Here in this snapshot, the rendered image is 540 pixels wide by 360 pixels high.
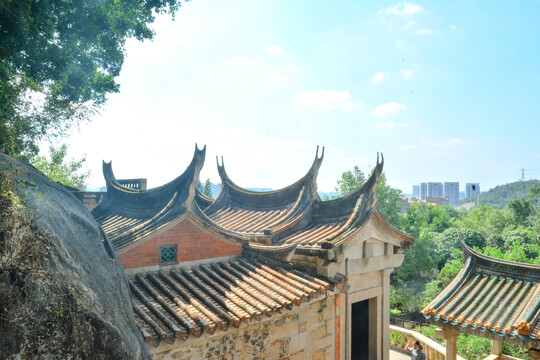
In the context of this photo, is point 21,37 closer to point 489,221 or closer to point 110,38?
point 110,38

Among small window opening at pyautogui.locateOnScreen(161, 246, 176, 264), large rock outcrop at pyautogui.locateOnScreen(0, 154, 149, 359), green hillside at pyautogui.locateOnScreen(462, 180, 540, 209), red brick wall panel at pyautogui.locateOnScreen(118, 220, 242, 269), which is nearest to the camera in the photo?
large rock outcrop at pyautogui.locateOnScreen(0, 154, 149, 359)

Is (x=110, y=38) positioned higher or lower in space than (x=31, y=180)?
higher

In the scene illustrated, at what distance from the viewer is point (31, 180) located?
4.75 m

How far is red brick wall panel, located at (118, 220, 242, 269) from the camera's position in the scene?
7234 millimetres

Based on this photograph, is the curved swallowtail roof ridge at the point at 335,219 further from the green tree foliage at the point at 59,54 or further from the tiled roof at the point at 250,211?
the green tree foliage at the point at 59,54

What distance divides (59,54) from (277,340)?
7.05 meters

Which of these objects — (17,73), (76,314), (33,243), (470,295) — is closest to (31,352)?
(76,314)

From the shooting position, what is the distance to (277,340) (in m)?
7.27

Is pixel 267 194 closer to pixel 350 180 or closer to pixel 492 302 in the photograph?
pixel 492 302

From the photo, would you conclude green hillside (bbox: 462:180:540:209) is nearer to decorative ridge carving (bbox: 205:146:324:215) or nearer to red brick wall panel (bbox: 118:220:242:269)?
decorative ridge carving (bbox: 205:146:324:215)

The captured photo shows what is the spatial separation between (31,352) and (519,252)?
2464cm

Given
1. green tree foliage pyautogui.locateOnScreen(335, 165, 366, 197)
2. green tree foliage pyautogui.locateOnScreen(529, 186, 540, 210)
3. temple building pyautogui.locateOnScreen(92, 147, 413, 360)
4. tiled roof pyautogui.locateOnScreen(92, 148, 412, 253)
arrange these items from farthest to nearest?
green tree foliage pyautogui.locateOnScreen(529, 186, 540, 210) < green tree foliage pyautogui.locateOnScreen(335, 165, 366, 197) < tiled roof pyautogui.locateOnScreen(92, 148, 412, 253) < temple building pyautogui.locateOnScreen(92, 147, 413, 360)

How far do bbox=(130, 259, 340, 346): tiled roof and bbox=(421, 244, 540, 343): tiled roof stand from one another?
2.62 meters

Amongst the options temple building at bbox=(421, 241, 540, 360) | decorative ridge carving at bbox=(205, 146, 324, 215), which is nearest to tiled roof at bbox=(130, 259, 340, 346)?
temple building at bbox=(421, 241, 540, 360)
